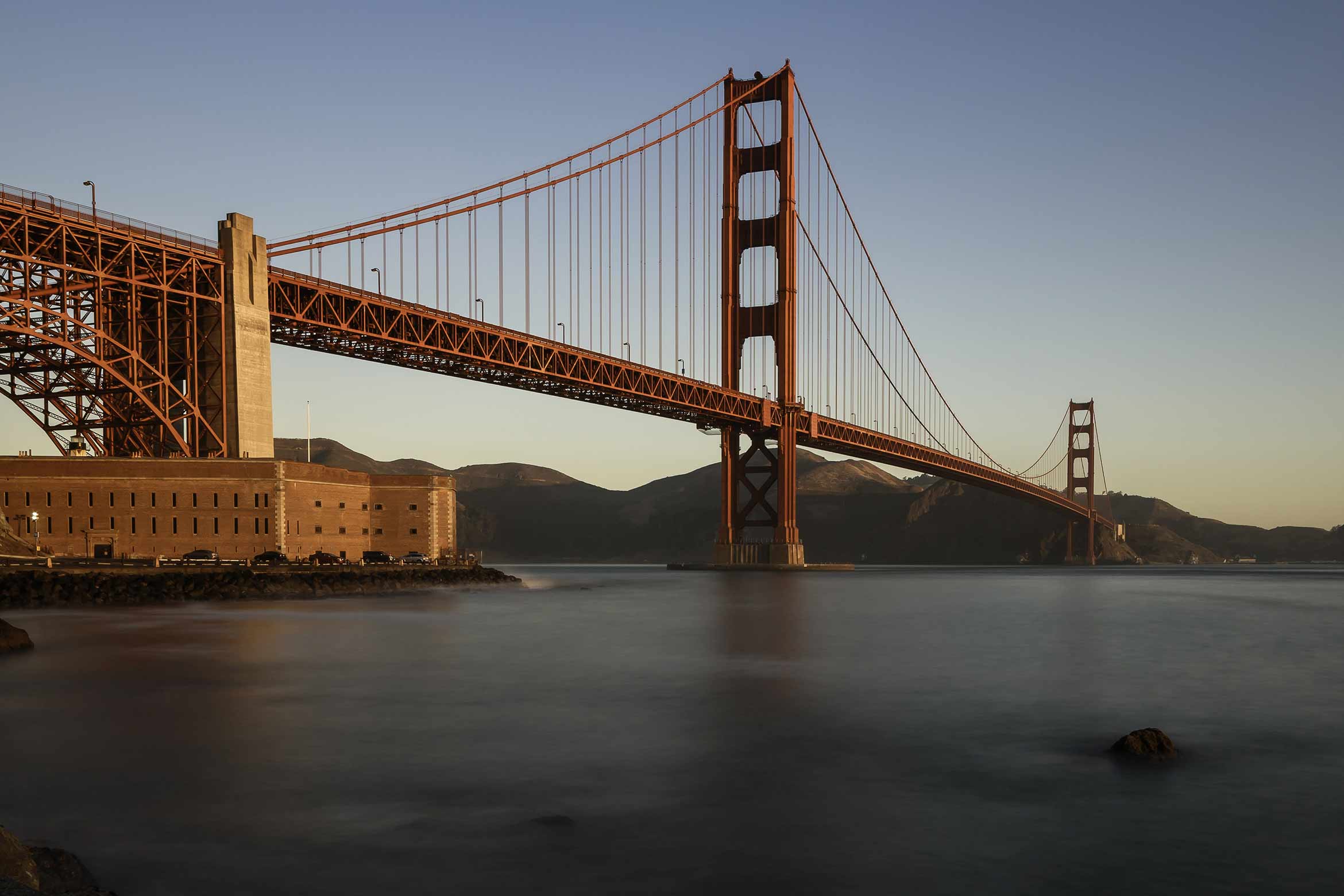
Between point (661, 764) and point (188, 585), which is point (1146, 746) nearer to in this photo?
point (661, 764)

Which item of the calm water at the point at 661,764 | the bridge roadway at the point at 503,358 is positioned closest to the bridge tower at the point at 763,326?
the bridge roadway at the point at 503,358

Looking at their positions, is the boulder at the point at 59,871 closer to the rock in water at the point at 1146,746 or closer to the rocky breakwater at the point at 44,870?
the rocky breakwater at the point at 44,870

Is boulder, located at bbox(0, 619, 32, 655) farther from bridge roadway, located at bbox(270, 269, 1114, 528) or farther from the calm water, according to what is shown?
bridge roadway, located at bbox(270, 269, 1114, 528)

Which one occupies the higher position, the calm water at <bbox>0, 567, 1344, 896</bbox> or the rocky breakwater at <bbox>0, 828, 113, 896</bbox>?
the rocky breakwater at <bbox>0, 828, 113, 896</bbox>

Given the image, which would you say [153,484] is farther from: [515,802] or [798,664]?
[515,802]

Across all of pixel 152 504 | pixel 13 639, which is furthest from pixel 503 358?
pixel 13 639

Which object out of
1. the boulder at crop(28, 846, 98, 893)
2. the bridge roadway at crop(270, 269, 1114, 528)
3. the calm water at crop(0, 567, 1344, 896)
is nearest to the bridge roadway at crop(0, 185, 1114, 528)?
the bridge roadway at crop(270, 269, 1114, 528)
